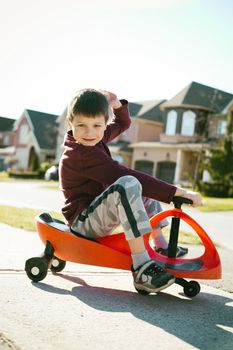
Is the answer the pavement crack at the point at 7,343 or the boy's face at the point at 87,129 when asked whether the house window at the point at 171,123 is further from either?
the pavement crack at the point at 7,343

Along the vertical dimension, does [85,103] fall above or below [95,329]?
above

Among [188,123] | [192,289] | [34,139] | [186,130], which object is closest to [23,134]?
[34,139]

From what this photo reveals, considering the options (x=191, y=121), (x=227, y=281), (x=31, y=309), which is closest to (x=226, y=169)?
(x=191, y=121)

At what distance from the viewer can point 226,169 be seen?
75.3ft

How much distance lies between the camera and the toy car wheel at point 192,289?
2.62 m

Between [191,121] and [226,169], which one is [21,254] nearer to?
[226,169]

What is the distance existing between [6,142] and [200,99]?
32222 millimetres

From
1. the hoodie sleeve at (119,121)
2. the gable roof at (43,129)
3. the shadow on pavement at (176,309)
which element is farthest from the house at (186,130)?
the shadow on pavement at (176,309)

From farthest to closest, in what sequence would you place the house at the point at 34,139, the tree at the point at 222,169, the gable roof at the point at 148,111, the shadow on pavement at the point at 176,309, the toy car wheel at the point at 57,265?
the house at the point at 34,139, the gable roof at the point at 148,111, the tree at the point at 222,169, the toy car wheel at the point at 57,265, the shadow on pavement at the point at 176,309

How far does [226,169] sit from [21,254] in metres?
20.6

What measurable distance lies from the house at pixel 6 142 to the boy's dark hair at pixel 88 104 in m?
44.8

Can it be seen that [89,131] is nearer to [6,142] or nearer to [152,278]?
[152,278]

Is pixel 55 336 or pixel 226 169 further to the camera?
pixel 226 169

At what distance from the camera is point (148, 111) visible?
36375 millimetres
